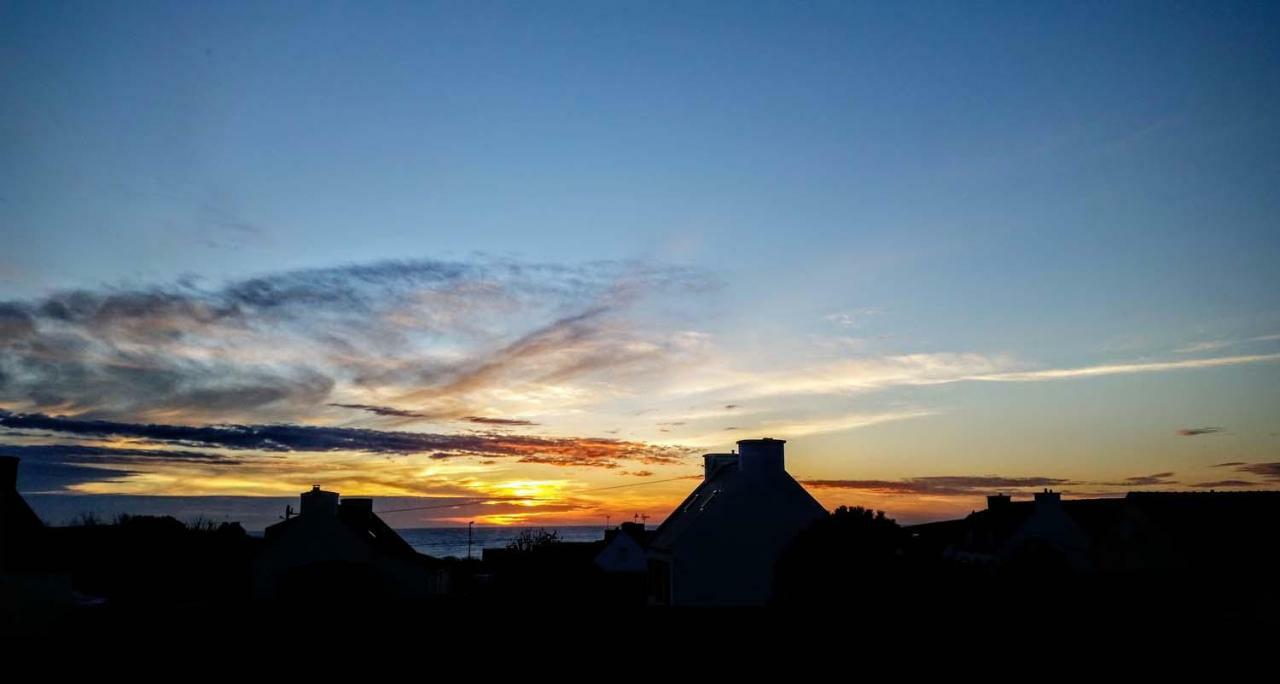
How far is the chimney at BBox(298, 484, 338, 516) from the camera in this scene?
5138cm

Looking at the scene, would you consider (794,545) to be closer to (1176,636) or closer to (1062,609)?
(1062,609)

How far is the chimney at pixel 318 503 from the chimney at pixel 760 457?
910 inches

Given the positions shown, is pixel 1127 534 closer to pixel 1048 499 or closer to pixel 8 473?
pixel 1048 499

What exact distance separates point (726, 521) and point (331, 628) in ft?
71.7

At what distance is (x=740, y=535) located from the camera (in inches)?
1802

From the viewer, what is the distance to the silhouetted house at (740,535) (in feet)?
148

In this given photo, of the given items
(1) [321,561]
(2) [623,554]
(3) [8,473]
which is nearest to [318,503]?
(1) [321,561]

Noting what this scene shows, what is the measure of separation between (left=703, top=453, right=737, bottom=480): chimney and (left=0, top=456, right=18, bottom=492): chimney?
1331 inches

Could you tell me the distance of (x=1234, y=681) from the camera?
24125 millimetres

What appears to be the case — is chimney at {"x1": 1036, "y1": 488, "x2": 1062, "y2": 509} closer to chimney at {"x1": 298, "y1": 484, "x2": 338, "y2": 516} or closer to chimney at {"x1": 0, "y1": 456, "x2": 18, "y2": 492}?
chimney at {"x1": 298, "y1": 484, "x2": 338, "y2": 516}

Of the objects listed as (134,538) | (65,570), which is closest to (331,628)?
(65,570)

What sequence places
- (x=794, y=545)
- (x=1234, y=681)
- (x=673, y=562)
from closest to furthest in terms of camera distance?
(x=1234, y=681), (x=794, y=545), (x=673, y=562)

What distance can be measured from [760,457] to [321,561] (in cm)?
2505

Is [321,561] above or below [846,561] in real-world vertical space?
below
